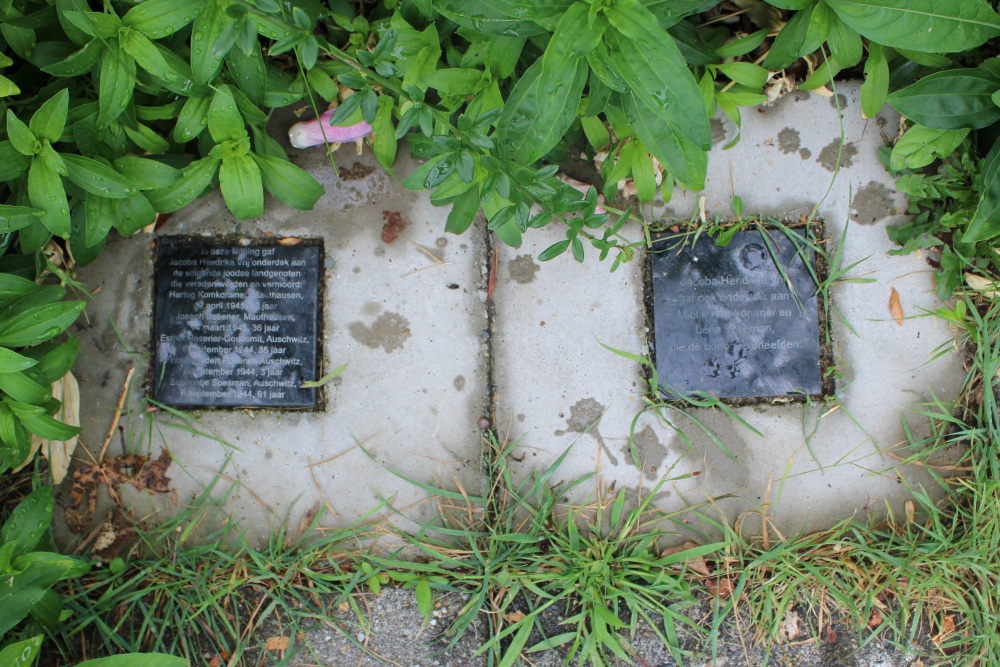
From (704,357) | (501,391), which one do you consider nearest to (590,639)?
(501,391)

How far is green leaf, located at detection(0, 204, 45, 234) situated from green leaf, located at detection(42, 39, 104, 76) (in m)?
0.40

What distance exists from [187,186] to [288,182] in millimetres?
308

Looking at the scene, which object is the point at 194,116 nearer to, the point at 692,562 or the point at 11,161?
the point at 11,161

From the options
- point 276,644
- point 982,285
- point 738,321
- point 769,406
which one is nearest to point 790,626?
point 769,406

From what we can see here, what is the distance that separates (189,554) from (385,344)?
1016 millimetres

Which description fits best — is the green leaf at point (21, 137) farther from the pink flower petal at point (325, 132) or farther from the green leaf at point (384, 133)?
the green leaf at point (384, 133)

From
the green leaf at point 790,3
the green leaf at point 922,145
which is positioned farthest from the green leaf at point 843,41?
the green leaf at point 922,145

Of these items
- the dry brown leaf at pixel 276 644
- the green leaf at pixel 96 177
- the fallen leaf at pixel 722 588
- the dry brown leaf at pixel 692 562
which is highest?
the green leaf at pixel 96 177

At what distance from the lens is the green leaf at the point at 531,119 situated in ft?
5.71

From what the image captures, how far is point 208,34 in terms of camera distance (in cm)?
185

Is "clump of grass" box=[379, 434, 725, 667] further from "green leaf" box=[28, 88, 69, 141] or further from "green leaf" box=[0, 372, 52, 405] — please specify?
"green leaf" box=[28, 88, 69, 141]

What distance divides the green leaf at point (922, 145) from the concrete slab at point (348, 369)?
57.5 inches

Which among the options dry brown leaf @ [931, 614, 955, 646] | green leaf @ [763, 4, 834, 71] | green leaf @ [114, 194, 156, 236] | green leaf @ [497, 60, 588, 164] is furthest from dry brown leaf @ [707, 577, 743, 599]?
green leaf @ [114, 194, 156, 236]

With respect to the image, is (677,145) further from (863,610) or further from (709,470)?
(863,610)
